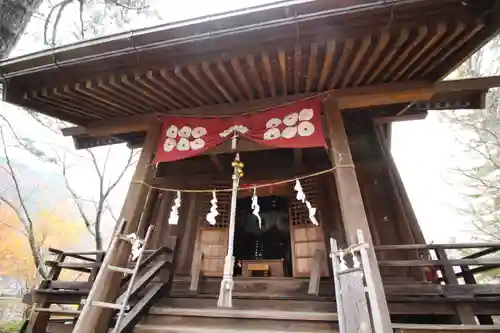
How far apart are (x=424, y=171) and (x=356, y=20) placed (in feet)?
90.4

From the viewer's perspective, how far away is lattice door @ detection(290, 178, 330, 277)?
5.67 m

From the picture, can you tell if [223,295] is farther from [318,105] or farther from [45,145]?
[45,145]

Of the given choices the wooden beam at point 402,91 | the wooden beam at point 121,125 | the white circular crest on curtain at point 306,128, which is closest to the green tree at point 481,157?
the wooden beam at point 402,91

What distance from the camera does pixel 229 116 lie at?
4973 mm

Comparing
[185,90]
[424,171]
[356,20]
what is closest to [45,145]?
[185,90]

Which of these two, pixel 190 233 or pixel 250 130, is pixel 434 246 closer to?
pixel 250 130

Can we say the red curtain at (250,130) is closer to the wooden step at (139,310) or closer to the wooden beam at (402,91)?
the wooden beam at (402,91)

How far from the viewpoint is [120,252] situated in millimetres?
4168

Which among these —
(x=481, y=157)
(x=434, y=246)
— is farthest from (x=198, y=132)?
(x=481, y=157)

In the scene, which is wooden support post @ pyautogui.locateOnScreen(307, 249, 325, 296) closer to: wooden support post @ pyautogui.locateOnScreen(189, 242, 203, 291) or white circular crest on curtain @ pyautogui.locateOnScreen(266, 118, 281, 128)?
wooden support post @ pyautogui.locateOnScreen(189, 242, 203, 291)

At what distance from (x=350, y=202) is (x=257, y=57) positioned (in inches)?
91.3

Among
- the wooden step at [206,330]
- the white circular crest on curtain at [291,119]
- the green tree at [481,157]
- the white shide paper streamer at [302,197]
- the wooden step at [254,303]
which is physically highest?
the green tree at [481,157]

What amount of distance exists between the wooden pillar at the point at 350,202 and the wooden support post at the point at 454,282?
1839 millimetres

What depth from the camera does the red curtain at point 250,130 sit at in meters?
4.38
